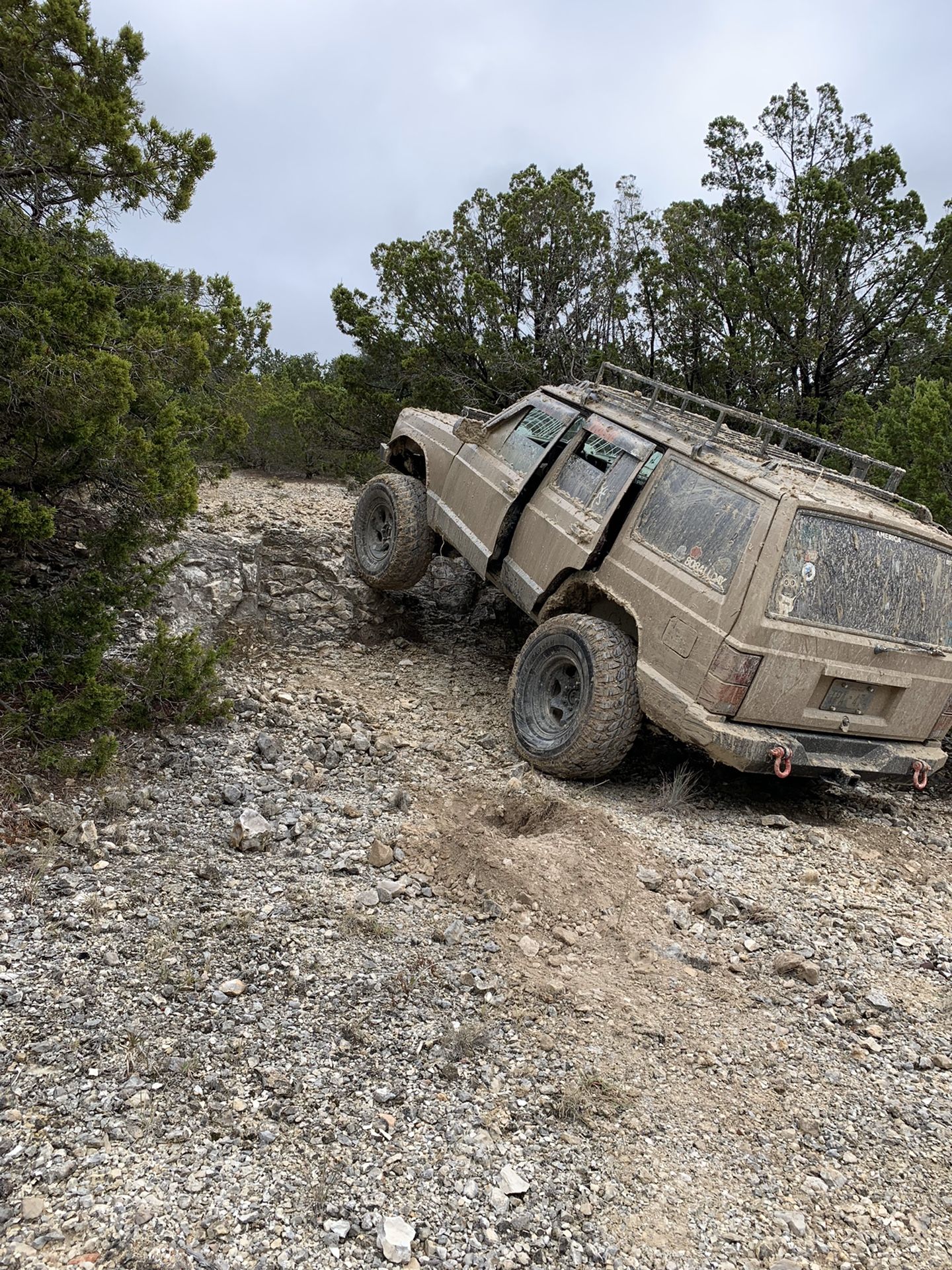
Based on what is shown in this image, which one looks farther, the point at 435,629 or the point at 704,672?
the point at 435,629

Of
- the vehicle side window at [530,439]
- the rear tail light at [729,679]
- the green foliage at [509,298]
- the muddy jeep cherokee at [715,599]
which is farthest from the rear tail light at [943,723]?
the green foliage at [509,298]

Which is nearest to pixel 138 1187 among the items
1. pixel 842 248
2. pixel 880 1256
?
pixel 880 1256

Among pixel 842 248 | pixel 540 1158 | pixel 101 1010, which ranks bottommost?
pixel 101 1010

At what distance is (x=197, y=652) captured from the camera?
5.27 meters

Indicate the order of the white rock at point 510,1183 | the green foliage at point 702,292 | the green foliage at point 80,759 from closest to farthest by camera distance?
the white rock at point 510,1183 < the green foliage at point 80,759 < the green foliage at point 702,292

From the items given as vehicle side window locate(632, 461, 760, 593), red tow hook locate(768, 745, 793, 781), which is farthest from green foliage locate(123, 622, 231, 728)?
red tow hook locate(768, 745, 793, 781)

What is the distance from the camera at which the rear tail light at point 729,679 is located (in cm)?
463

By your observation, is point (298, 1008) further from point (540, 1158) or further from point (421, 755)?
point (421, 755)

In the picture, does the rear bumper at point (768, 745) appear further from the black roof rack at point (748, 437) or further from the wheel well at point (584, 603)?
the black roof rack at point (748, 437)

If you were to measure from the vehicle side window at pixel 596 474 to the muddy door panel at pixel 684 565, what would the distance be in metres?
0.22

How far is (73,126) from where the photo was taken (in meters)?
4.64

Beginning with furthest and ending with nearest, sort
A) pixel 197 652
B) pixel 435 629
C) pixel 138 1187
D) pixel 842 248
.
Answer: pixel 842 248
pixel 435 629
pixel 197 652
pixel 138 1187

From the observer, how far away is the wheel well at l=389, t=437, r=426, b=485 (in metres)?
7.89

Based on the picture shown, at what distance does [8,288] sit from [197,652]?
6.76 ft
